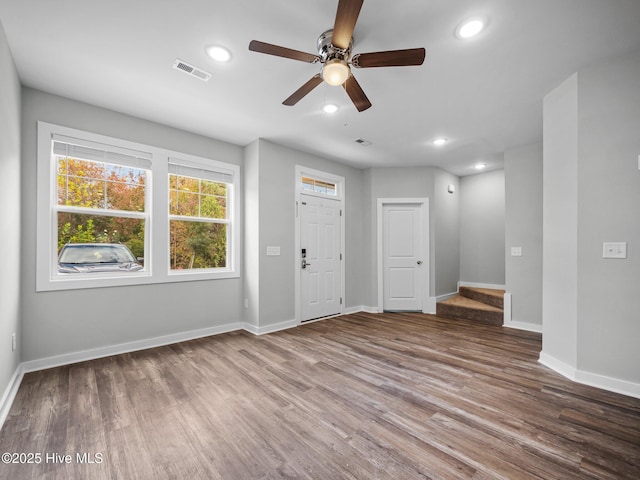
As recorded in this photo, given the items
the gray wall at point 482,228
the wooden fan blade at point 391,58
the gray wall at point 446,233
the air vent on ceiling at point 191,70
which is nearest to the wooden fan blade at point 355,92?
the wooden fan blade at point 391,58

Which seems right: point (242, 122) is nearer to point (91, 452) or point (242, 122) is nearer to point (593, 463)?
point (91, 452)

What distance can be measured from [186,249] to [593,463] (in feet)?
13.8

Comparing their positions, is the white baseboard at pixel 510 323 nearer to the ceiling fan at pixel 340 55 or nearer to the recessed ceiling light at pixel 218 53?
the ceiling fan at pixel 340 55

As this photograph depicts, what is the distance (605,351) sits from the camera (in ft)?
7.95

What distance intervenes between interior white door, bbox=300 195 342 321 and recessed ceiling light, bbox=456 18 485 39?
3.00m

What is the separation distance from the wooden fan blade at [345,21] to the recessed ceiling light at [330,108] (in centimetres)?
122

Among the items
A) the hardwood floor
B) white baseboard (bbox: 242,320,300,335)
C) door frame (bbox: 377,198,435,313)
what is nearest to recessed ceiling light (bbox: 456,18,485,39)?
the hardwood floor

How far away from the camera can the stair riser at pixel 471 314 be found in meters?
4.56

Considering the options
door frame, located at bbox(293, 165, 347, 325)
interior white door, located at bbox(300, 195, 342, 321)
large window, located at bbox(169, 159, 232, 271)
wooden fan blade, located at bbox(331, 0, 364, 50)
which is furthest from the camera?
interior white door, located at bbox(300, 195, 342, 321)

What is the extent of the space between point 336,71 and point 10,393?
3.47 meters

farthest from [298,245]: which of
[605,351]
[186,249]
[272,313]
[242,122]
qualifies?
[605,351]

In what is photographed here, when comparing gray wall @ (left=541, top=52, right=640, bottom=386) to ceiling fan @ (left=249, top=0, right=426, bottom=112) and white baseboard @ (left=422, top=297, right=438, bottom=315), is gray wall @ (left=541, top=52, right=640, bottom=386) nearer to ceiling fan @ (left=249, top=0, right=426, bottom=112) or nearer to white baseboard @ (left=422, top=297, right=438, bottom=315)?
ceiling fan @ (left=249, top=0, right=426, bottom=112)

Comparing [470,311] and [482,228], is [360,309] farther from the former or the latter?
[482,228]

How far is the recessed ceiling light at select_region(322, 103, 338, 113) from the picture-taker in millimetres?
3045
